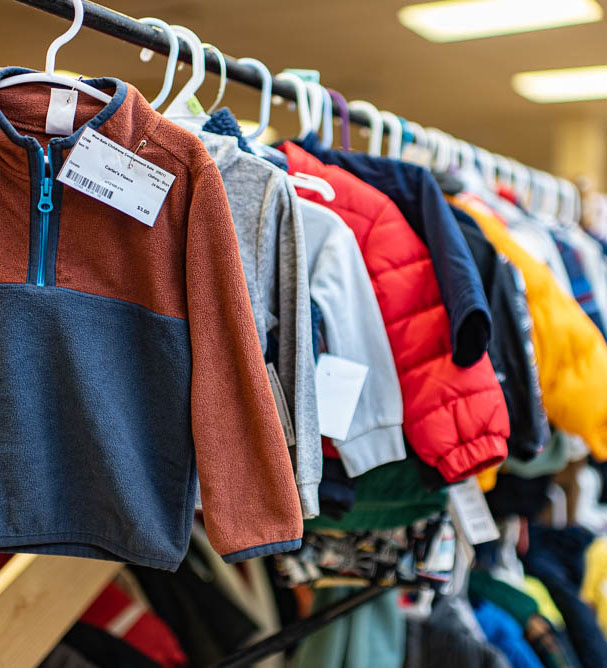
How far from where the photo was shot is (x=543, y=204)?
231 centimetres

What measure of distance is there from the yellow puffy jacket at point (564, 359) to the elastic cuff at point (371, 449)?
402 mm

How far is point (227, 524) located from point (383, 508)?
1.74 ft

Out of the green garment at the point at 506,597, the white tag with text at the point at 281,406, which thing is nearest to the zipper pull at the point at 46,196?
the white tag with text at the point at 281,406

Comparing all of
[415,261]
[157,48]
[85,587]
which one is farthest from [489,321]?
[85,587]

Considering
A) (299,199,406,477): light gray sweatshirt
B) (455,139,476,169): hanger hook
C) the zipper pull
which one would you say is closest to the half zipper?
the zipper pull

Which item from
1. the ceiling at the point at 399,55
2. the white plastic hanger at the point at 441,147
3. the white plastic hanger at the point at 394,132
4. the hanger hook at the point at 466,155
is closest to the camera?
the white plastic hanger at the point at 394,132

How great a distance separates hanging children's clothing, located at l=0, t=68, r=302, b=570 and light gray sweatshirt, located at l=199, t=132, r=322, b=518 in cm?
10

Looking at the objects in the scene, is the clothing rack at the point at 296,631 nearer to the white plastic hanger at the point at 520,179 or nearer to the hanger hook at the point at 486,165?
the hanger hook at the point at 486,165

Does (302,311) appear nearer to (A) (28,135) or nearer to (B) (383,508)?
(A) (28,135)

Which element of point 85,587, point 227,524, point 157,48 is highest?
point 157,48

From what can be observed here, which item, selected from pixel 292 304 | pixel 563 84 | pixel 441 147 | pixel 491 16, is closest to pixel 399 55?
pixel 491 16

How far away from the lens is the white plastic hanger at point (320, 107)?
1360mm

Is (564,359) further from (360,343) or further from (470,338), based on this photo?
(360,343)

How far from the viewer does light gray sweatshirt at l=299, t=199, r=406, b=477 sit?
1.15 m
